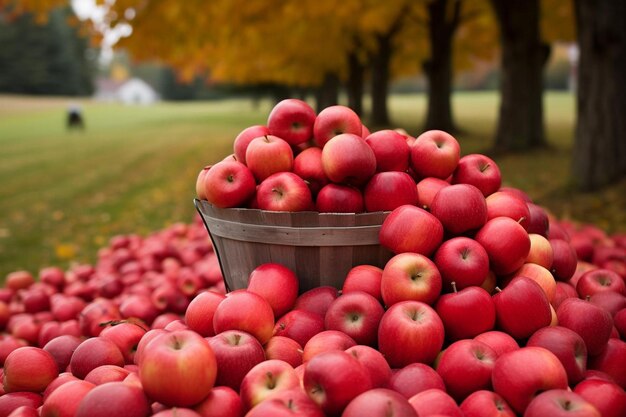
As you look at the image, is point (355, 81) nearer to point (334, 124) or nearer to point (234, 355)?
point (334, 124)

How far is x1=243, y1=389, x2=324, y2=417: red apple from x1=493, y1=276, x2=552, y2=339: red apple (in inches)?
37.7

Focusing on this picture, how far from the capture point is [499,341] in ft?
7.73

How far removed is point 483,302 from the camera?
95.1 inches

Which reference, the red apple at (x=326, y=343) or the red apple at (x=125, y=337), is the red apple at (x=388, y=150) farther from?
the red apple at (x=125, y=337)

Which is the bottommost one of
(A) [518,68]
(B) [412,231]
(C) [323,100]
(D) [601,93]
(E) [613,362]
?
(E) [613,362]

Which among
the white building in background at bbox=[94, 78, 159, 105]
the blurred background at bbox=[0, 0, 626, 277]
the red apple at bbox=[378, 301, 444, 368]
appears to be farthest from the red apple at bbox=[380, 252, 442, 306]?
the white building in background at bbox=[94, 78, 159, 105]

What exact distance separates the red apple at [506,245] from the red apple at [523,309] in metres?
0.19

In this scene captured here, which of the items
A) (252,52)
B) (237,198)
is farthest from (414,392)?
(252,52)

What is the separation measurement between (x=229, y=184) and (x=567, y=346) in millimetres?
1639

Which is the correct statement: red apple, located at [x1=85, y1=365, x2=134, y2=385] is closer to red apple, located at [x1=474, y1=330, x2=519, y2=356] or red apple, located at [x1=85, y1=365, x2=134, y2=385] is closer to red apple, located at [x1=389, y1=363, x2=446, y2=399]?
red apple, located at [x1=389, y1=363, x2=446, y2=399]

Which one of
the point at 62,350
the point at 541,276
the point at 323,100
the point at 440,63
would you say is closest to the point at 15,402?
the point at 62,350

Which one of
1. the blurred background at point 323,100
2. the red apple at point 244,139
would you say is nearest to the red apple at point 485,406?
the red apple at point 244,139

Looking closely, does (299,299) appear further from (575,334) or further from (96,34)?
(96,34)

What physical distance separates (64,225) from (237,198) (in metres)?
7.58
